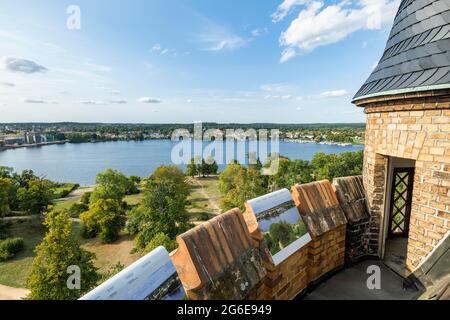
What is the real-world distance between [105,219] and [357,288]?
24.2 meters

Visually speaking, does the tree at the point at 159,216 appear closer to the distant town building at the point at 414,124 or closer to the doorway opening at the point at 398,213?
the doorway opening at the point at 398,213

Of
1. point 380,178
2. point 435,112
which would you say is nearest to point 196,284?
point 435,112

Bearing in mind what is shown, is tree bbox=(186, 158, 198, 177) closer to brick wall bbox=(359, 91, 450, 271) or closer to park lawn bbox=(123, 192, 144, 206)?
park lawn bbox=(123, 192, 144, 206)

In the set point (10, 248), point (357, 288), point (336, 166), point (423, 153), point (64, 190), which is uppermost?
point (423, 153)

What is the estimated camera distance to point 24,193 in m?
27.9

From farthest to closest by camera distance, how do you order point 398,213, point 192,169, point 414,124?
point 192,169 → point 398,213 → point 414,124

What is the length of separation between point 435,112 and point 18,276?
→ 24.8 meters

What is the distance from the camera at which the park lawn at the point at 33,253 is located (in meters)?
18.6

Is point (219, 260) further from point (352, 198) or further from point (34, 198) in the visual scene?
point (34, 198)

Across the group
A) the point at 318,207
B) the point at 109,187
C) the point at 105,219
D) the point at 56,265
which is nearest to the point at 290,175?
the point at 109,187

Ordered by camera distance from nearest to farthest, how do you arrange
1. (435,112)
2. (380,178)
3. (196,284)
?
1. (196,284)
2. (435,112)
3. (380,178)

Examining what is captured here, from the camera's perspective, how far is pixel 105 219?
24.0 m

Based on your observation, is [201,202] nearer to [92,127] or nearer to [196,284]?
[196,284]
